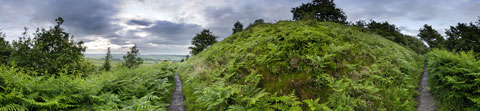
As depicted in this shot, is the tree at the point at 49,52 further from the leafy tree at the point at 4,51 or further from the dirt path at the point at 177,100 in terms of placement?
the dirt path at the point at 177,100

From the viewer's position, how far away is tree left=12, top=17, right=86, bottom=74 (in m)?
16.5

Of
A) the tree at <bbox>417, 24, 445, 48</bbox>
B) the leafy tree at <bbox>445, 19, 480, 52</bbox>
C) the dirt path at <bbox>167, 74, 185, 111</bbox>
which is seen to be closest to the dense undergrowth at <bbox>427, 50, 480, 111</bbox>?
the dirt path at <bbox>167, 74, 185, 111</bbox>

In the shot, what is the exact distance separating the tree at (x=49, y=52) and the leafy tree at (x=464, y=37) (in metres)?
41.2

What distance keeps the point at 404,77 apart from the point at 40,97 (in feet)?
36.9

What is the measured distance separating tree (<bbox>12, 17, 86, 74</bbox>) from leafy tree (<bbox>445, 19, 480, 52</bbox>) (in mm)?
41220

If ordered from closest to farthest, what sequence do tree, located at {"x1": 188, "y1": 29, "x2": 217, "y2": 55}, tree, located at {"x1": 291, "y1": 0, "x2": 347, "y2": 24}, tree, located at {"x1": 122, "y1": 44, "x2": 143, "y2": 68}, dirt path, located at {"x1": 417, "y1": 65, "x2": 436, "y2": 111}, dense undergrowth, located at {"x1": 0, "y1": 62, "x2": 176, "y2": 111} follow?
dense undergrowth, located at {"x1": 0, "y1": 62, "x2": 176, "y2": 111} → dirt path, located at {"x1": 417, "y1": 65, "x2": 436, "y2": 111} → tree, located at {"x1": 291, "y1": 0, "x2": 347, "y2": 24} → tree, located at {"x1": 188, "y1": 29, "x2": 217, "y2": 55} → tree, located at {"x1": 122, "y1": 44, "x2": 143, "y2": 68}

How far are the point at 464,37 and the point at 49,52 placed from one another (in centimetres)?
4644

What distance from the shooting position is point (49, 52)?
17.8 meters

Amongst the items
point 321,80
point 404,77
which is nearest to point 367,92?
point 321,80

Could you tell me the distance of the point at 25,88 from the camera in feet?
14.3

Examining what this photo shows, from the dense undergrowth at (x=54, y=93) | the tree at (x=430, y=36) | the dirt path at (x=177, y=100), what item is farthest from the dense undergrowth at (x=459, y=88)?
the tree at (x=430, y=36)

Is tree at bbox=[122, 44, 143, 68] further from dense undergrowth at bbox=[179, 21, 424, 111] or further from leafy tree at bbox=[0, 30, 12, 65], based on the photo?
dense undergrowth at bbox=[179, 21, 424, 111]

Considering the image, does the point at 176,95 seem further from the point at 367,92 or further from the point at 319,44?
the point at 367,92

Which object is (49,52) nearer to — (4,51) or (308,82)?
(4,51)
